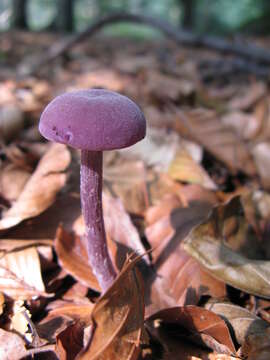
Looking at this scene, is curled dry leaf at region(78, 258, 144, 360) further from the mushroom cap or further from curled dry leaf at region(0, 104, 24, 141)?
curled dry leaf at region(0, 104, 24, 141)

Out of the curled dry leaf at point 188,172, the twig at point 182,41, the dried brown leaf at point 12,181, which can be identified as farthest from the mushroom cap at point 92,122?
the twig at point 182,41

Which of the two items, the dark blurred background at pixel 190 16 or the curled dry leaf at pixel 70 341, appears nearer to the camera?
the curled dry leaf at pixel 70 341

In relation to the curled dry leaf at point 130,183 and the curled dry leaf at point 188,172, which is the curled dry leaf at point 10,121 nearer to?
the curled dry leaf at point 130,183

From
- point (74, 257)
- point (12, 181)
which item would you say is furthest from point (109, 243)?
point (12, 181)

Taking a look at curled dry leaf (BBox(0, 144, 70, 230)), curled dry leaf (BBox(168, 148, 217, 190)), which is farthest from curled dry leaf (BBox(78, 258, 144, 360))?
curled dry leaf (BBox(168, 148, 217, 190))

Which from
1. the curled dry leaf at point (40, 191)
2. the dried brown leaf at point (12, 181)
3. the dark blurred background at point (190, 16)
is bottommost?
the dark blurred background at point (190, 16)

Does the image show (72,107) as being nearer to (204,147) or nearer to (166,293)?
(166,293)
